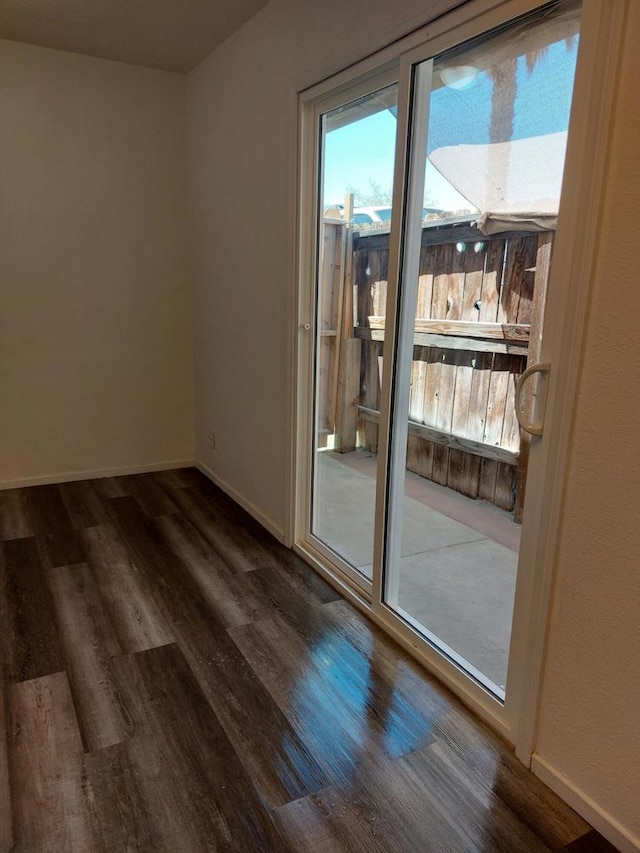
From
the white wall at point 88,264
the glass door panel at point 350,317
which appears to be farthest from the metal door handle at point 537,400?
the white wall at point 88,264

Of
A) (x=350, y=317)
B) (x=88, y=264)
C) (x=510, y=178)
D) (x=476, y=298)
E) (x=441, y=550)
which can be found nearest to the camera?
(x=510, y=178)

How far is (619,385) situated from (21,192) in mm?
3491

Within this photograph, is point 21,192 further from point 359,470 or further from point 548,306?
point 548,306

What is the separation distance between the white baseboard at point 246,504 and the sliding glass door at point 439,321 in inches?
8.8

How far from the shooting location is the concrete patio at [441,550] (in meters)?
2.27

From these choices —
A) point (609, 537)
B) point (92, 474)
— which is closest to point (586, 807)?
point (609, 537)

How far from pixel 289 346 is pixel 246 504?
43.8 inches

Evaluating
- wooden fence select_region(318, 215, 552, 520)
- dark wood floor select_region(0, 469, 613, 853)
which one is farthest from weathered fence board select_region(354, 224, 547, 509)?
dark wood floor select_region(0, 469, 613, 853)

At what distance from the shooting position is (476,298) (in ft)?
7.04

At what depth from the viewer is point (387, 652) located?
2.13m

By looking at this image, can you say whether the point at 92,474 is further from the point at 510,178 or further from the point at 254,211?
the point at 510,178

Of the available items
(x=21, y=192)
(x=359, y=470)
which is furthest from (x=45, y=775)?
(x=21, y=192)

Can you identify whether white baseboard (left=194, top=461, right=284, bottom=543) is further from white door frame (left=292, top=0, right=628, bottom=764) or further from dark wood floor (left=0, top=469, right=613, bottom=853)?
white door frame (left=292, top=0, right=628, bottom=764)

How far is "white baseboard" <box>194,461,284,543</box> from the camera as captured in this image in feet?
10.1
